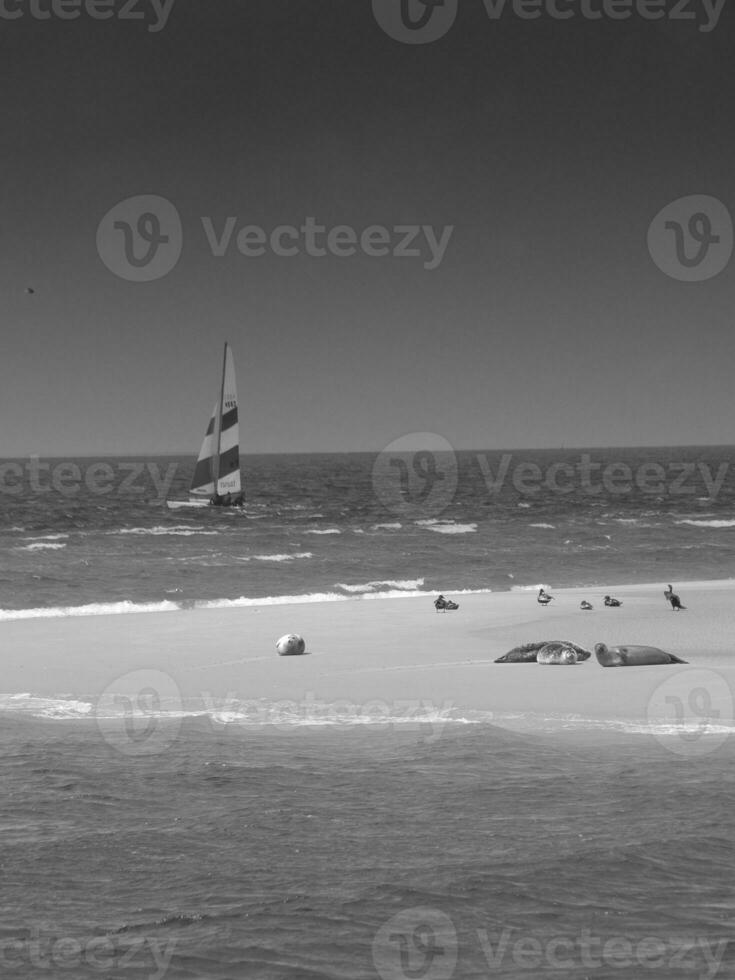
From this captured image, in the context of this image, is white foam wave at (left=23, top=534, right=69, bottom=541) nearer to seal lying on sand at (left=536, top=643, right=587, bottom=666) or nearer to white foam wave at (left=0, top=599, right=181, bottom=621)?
white foam wave at (left=0, top=599, right=181, bottom=621)

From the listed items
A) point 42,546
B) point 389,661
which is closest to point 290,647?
point 389,661

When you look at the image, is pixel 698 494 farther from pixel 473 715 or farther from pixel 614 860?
pixel 614 860

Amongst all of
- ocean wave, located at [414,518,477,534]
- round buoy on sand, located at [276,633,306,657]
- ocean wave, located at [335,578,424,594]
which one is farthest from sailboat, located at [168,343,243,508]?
round buoy on sand, located at [276,633,306,657]

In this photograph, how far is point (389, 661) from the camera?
21703mm

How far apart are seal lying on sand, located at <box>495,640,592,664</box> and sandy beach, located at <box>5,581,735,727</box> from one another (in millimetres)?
398

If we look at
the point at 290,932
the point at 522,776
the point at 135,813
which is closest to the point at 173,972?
the point at 290,932

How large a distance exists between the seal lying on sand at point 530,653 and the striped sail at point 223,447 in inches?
1879

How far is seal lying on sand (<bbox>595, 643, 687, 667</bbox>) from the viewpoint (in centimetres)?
2008

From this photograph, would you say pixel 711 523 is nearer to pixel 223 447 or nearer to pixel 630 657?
pixel 223 447

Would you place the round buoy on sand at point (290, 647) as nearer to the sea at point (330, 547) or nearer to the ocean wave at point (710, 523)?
the sea at point (330, 547)

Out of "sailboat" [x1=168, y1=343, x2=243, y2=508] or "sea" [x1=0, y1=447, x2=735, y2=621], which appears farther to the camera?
"sailboat" [x1=168, y1=343, x2=243, y2=508]

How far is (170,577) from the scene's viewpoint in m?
41.7

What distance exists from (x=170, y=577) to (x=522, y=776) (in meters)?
30.4

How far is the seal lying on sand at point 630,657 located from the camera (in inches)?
790
